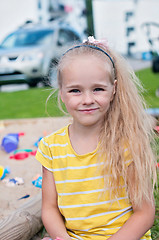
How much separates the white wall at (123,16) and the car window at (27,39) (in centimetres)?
237

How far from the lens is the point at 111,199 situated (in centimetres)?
162

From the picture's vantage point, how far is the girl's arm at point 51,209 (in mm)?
1707

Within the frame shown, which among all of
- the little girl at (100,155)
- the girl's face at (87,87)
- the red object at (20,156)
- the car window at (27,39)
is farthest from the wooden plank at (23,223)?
the car window at (27,39)

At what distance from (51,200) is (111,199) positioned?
1.00 feet

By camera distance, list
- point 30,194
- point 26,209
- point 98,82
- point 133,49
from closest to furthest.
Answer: point 98,82
point 26,209
point 30,194
point 133,49

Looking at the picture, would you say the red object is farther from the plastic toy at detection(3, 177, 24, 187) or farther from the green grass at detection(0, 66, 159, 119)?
the green grass at detection(0, 66, 159, 119)

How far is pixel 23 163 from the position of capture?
333 centimetres

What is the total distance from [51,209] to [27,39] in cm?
961

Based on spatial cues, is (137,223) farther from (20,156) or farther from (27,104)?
(27,104)

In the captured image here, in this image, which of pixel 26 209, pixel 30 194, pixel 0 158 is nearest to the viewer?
pixel 26 209

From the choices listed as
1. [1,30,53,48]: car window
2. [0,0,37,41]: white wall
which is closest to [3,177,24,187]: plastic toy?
[1,30,53,48]: car window

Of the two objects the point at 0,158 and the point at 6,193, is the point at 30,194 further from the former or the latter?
the point at 0,158

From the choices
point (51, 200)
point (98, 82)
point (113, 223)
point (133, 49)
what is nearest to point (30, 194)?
point (51, 200)

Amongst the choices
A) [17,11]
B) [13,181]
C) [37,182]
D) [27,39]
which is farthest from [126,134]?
[17,11]
